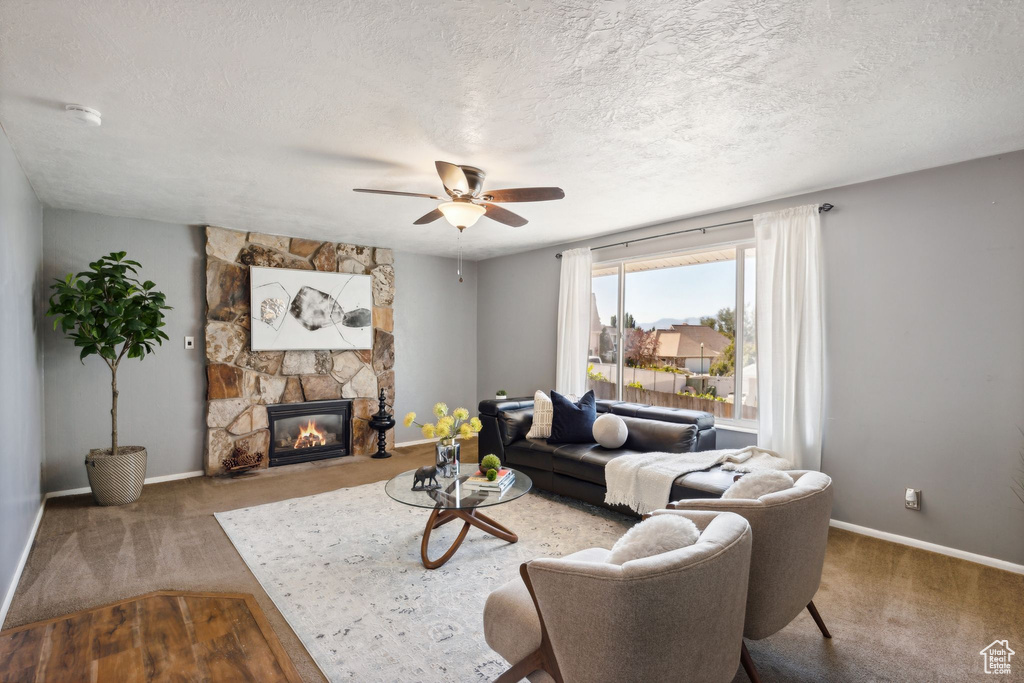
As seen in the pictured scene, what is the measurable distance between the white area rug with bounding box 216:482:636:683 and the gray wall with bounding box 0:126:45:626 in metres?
1.14

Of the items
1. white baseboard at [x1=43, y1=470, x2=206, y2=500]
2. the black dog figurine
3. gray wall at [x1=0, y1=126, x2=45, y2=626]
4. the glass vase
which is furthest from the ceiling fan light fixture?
white baseboard at [x1=43, y1=470, x2=206, y2=500]

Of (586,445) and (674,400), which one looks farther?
(674,400)

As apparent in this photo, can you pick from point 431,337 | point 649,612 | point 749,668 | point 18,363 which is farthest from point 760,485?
point 431,337

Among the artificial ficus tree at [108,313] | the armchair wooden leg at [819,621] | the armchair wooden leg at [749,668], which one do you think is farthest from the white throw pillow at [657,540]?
the artificial ficus tree at [108,313]

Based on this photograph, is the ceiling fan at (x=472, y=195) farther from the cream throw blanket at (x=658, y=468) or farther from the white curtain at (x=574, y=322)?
the white curtain at (x=574, y=322)

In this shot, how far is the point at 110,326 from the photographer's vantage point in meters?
4.11

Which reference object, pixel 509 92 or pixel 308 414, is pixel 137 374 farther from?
pixel 509 92

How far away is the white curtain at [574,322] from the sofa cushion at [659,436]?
1.30 meters

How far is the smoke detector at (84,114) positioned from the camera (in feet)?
8.01

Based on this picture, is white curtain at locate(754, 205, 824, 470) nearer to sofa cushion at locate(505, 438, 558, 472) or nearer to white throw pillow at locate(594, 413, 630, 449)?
white throw pillow at locate(594, 413, 630, 449)

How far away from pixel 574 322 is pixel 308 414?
127 inches

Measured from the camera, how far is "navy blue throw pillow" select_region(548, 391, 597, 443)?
4.38 meters

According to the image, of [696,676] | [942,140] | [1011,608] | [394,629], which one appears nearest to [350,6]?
[696,676]

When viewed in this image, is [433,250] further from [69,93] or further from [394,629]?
[394,629]
